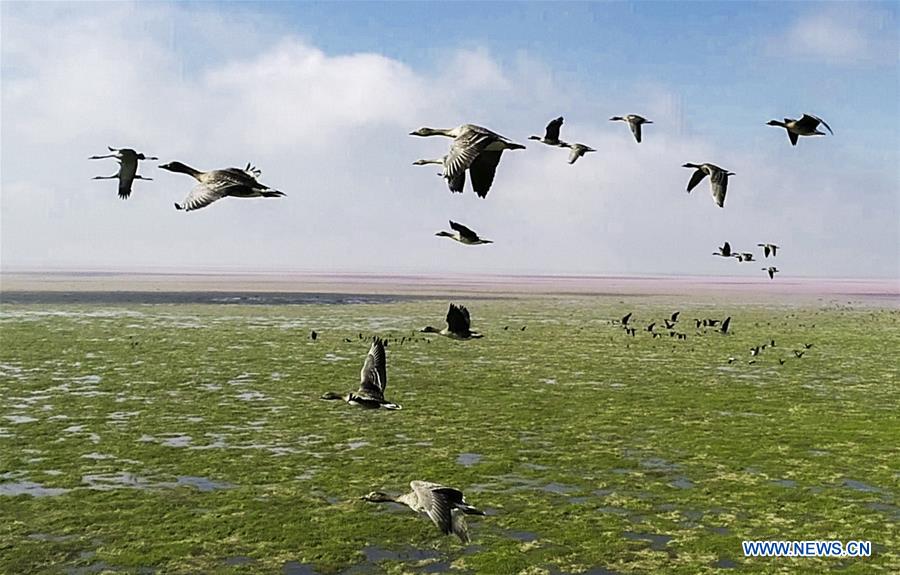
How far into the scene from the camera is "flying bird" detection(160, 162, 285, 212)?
9180 millimetres

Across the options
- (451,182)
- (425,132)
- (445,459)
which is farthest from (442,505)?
(445,459)

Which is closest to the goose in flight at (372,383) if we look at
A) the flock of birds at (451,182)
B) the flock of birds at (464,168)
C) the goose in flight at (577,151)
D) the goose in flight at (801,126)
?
the flock of birds at (451,182)

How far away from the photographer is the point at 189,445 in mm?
22359

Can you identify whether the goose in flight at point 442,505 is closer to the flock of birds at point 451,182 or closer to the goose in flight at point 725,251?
the flock of birds at point 451,182

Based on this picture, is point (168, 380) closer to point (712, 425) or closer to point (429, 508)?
point (712, 425)

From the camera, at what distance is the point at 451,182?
29.1ft

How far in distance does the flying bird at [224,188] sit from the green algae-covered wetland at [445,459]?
297 inches

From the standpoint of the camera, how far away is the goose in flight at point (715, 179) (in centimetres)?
1451

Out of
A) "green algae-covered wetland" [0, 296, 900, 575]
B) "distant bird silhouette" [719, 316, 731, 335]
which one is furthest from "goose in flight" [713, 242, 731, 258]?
"distant bird silhouette" [719, 316, 731, 335]

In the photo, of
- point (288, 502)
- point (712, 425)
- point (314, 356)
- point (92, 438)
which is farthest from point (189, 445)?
point (314, 356)

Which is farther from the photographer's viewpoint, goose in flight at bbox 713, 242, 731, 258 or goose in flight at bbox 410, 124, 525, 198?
goose in flight at bbox 713, 242, 731, 258

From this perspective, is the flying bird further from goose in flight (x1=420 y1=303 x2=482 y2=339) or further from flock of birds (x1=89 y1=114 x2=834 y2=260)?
goose in flight (x1=420 y1=303 x2=482 y2=339)

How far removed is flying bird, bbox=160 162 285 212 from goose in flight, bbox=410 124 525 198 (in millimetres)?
2182

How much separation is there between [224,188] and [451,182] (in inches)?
117
